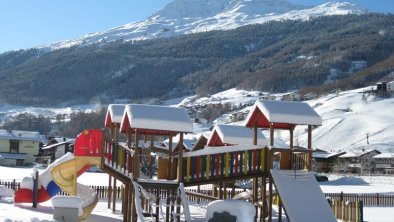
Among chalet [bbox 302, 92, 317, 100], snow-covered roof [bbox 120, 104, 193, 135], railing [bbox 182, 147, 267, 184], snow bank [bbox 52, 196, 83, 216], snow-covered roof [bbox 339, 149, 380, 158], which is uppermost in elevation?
chalet [bbox 302, 92, 317, 100]

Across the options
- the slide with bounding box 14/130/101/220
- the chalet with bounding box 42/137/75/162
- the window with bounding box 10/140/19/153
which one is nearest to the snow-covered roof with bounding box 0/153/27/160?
the window with bounding box 10/140/19/153

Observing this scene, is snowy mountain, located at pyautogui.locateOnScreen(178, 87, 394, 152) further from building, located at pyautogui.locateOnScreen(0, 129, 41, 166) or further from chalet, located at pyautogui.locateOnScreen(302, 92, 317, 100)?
building, located at pyautogui.locateOnScreen(0, 129, 41, 166)

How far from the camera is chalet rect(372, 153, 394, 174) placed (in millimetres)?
87312

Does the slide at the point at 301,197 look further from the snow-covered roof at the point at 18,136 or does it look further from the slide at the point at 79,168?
the snow-covered roof at the point at 18,136

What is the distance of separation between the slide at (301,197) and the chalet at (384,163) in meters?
71.2

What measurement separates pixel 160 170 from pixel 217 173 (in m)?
1.83

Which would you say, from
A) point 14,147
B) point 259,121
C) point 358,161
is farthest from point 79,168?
point 358,161

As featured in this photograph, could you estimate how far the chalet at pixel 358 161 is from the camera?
292 ft

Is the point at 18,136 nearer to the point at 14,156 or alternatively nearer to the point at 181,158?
the point at 14,156

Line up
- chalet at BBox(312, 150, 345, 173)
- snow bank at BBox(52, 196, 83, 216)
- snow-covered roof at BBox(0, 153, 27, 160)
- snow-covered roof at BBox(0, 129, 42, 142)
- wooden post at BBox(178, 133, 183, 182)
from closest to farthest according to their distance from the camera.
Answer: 1. snow bank at BBox(52, 196, 83, 216)
2. wooden post at BBox(178, 133, 183, 182)
3. snow-covered roof at BBox(0, 153, 27, 160)
4. snow-covered roof at BBox(0, 129, 42, 142)
5. chalet at BBox(312, 150, 345, 173)

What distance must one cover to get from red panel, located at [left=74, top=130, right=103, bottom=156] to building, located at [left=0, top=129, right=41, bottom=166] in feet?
213

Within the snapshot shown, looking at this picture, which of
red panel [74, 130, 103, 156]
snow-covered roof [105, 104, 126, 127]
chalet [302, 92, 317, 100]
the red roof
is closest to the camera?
the red roof

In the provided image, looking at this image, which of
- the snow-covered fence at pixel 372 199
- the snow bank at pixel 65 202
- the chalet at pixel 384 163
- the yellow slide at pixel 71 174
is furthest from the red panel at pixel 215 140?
the chalet at pixel 384 163

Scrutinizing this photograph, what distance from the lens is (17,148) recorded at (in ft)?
283
